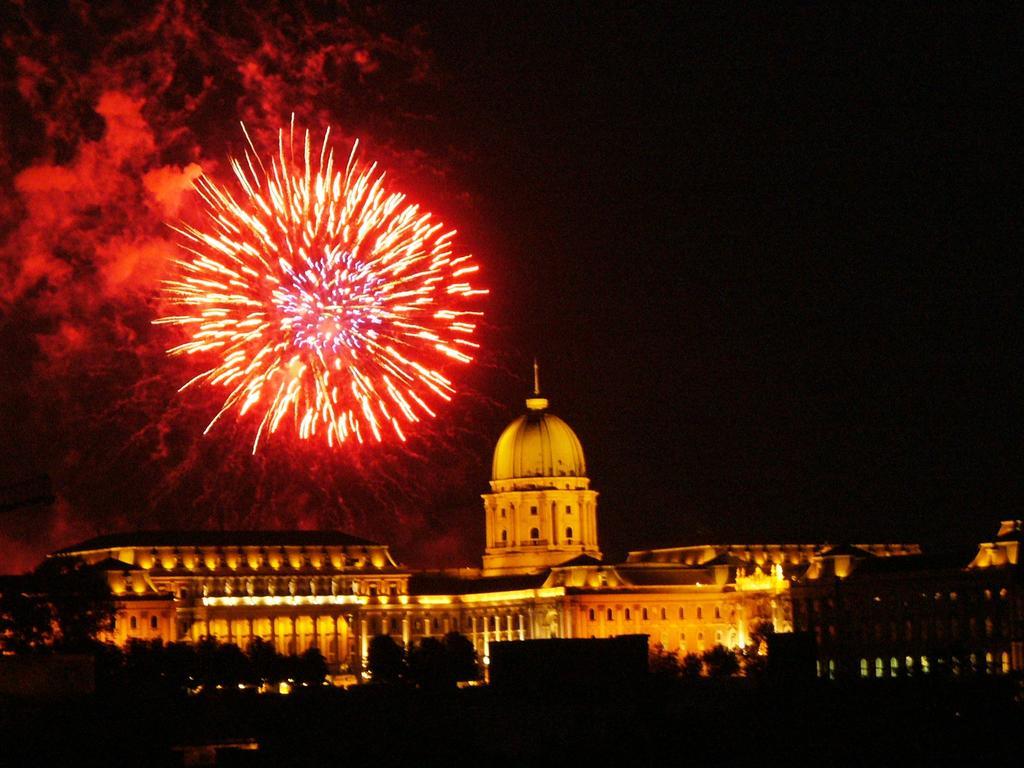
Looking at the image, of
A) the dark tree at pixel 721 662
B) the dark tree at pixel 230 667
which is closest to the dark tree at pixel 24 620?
the dark tree at pixel 230 667

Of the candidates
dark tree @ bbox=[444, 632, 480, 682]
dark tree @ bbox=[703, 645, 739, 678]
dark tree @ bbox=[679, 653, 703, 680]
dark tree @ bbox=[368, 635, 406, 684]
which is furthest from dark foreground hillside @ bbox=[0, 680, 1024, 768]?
dark tree @ bbox=[703, 645, 739, 678]

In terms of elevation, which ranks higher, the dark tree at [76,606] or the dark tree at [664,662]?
the dark tree at [76,606]

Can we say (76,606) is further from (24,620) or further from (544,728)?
(544,728)

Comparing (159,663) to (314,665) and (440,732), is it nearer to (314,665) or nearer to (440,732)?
(314,665)

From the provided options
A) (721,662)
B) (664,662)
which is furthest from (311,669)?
(721,662)

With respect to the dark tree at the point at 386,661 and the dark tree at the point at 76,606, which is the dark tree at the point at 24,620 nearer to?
the dark tree at the point at 76,606

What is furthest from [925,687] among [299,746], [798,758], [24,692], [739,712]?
[24,692]
